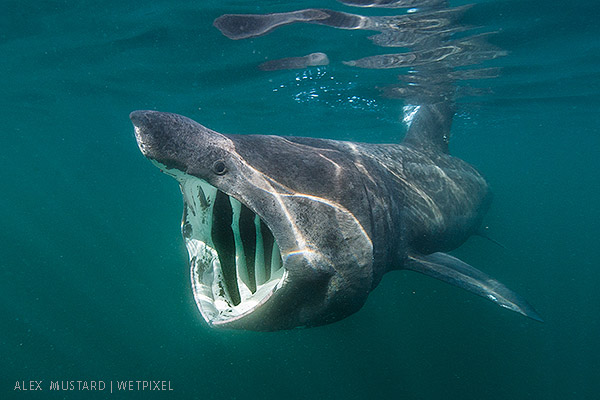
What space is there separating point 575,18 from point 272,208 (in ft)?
35.2

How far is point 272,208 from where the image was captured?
251cm

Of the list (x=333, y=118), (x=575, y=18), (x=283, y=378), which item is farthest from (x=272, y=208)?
(x=333, y=118)

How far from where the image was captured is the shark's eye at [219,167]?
7.95 feet

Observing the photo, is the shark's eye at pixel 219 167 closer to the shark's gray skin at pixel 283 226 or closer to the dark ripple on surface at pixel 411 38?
the shark's gray skin at pixel 283 226

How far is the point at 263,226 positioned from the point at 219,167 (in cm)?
108

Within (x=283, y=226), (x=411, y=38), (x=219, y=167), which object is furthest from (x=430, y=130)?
(x=219, y=167)

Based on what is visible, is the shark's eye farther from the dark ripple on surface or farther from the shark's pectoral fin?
the dark ripple on surface

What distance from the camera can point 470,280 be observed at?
4.11m

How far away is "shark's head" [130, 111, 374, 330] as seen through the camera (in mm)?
2393

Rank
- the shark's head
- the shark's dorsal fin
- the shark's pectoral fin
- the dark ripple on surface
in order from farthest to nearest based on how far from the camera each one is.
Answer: the dark ripple on surface → the shark's dorsal fin → the shark's pectoral fin → the shark's head

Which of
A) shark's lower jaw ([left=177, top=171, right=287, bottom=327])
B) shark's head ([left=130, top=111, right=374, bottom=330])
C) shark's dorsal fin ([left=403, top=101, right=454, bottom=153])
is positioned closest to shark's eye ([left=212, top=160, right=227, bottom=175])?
shark's head ([left=130, top=111, right=374, bottom=330])

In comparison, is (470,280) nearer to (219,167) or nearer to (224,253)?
(224,253)

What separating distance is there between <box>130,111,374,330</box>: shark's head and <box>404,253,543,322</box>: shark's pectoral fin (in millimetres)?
1331

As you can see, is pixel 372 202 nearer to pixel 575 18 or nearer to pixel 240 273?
pixel 240 273
